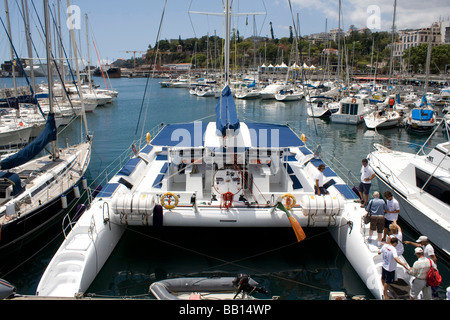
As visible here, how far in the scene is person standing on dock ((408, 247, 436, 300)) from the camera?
226 inches

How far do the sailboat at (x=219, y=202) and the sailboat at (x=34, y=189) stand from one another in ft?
6.96

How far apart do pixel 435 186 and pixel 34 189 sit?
37.9ft

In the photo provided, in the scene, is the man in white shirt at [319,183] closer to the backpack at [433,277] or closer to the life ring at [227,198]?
the life ring at [227,198]

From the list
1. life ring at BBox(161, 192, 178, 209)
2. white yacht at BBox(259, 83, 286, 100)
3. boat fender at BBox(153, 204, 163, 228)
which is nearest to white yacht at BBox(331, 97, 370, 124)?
white yacht at BBox(259, 83, 286, 100)

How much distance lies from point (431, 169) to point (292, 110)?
Result: 1264 inches

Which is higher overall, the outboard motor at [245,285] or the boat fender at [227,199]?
the boat fender at [227,199]

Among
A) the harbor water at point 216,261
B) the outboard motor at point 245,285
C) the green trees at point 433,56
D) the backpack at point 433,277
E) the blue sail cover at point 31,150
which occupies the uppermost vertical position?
the green trees at point 433,56

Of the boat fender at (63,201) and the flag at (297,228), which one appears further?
the boat fender at (63,201)

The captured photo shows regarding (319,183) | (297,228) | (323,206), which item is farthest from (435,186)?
(297,228)

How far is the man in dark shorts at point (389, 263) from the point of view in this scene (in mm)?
6105

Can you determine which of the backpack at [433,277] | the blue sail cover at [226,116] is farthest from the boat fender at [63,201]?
the backpack at [433,277]

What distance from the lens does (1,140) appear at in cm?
1958

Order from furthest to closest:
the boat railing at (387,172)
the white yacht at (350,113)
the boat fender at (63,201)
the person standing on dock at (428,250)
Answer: the white yacht at (350,113) → the boat railing at (387,172) → the boat fender at (63,201) → the person standing on dock at (428,250)
